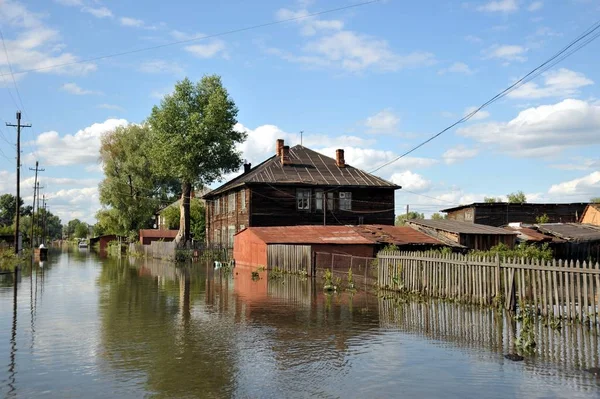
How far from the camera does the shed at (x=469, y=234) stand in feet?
109

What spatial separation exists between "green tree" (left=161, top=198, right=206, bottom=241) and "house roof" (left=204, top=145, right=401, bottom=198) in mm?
18660

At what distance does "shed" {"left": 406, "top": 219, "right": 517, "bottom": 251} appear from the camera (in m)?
33.3

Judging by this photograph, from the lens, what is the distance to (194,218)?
74875 millimetres

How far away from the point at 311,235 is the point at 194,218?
42707 mm

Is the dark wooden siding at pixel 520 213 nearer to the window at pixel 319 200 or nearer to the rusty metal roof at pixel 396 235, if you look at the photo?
the window at pixel 319 200

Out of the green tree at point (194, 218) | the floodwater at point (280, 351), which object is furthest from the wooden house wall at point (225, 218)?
the floodwater at point (280, 351)

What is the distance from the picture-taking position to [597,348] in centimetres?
1119

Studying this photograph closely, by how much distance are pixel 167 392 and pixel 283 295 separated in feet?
43.3

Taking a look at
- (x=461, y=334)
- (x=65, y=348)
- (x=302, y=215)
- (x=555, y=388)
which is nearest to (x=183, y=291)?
(x=65, y=348)

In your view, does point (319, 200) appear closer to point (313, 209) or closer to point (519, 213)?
point (313, 209)

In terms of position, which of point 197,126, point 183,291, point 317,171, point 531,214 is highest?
point 197,126

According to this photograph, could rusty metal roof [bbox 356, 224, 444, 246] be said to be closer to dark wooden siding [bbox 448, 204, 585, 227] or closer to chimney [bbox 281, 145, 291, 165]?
dark wooden siding [bbox 448, 204, 585, 227]

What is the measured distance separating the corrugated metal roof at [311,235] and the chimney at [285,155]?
1420 centimetres

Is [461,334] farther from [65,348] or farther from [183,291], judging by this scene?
[183,291]
